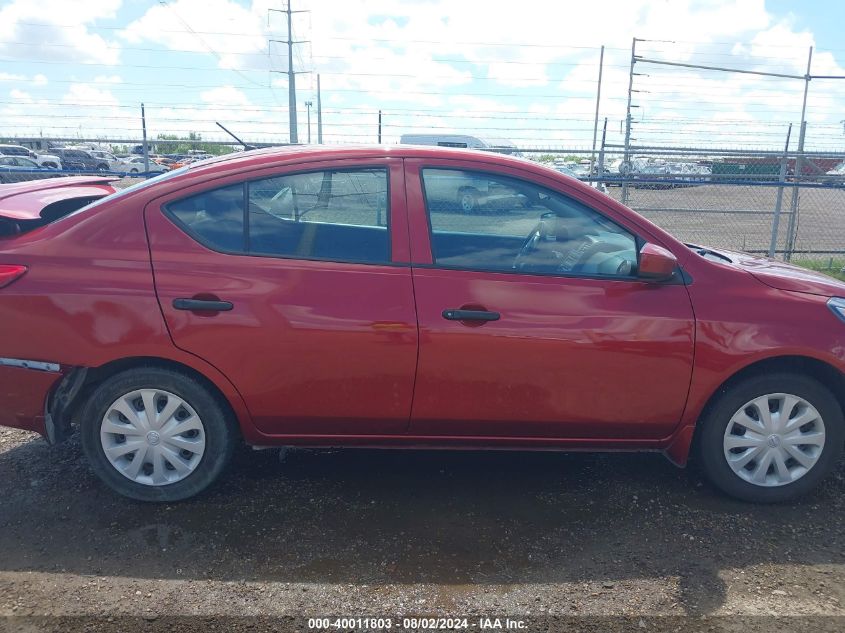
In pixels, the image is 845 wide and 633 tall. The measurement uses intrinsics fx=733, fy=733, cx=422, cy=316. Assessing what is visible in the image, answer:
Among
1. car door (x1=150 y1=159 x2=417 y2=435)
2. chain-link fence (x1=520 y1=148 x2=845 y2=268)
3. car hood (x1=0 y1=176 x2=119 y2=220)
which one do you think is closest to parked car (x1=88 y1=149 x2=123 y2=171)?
chain-link fence (x1=520 y1=148 x2=845 y2=268)

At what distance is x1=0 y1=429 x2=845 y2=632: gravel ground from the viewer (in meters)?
→ 2.79

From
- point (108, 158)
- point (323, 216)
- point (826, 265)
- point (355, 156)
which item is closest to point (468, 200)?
point (355, 156)

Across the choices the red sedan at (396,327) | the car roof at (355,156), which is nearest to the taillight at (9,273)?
the red sedan at (396,327)

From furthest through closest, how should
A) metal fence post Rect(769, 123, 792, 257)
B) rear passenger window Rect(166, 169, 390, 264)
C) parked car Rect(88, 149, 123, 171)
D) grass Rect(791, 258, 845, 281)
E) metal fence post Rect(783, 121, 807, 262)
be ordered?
1. parked car Rect(88, 149, 123, 171)
2. grass Rect(791, 258, 845, 281)
3. metal fence post Rect(783, 121, 807, 262)
4. metal fence post Rect(769, 123, 792, 257)
5. rear passenger window Rect(166, 169, 390, 264)

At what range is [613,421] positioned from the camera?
3516mm

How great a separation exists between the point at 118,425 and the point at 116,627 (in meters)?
1.02

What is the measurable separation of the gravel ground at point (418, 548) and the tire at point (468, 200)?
141cm

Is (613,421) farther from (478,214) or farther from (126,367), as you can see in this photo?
(126,367)

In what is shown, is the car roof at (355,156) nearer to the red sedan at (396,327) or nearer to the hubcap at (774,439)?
the red sedan at (396,327)

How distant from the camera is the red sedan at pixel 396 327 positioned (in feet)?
10.8

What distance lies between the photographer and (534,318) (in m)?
3.34

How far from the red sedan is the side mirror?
0.01 meters

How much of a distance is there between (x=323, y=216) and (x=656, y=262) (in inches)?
60.9

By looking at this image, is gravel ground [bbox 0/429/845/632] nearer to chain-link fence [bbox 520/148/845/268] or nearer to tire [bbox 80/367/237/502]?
tire [bbox 80/367/237/502]
